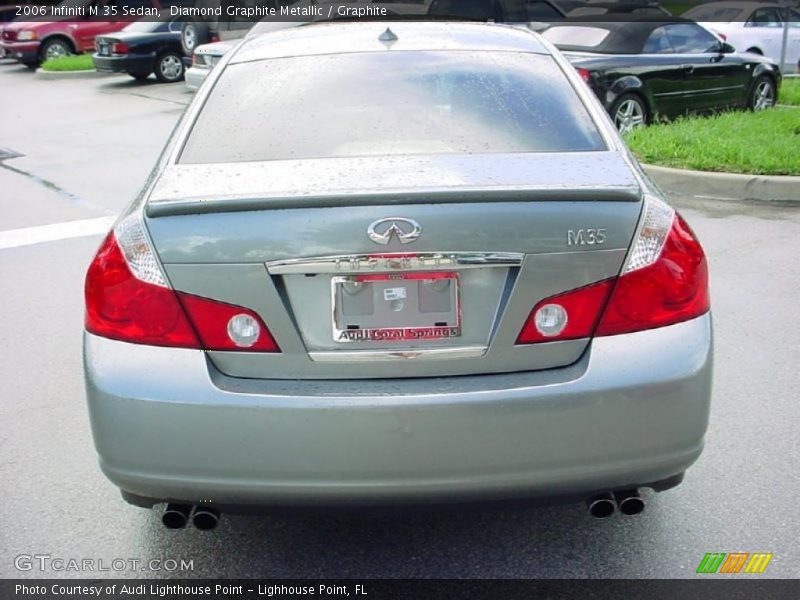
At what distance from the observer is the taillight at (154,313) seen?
269cm

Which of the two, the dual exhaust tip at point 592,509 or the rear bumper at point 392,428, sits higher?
the rear bumper at point 392,428

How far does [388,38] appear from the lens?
4039 millimetres

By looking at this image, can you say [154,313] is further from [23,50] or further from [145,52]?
[23,50]

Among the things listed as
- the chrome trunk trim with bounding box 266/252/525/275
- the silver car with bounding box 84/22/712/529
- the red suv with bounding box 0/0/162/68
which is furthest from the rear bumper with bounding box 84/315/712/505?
the red suv with bounding box 0/0/162/68

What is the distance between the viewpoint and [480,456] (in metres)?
2.62

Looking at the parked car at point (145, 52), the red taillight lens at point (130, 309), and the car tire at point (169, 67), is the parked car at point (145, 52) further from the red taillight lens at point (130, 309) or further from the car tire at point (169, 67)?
the red taillight lens at point (130, 309)

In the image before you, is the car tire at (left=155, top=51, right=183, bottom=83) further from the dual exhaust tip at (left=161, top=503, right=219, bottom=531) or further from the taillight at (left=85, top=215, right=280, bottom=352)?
the dual exhaust tip at (left=161, top=503, right=219, bottom=531)

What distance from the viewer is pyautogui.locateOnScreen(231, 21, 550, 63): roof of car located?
156 inches

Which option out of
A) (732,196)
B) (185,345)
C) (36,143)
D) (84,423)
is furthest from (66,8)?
(185,345)

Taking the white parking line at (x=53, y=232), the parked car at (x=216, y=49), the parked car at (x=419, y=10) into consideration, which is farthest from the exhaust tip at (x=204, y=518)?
the parked car at (x=216, y=49)

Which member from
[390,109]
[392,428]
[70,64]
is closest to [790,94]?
[390,109]

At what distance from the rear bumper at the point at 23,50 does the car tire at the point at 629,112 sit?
58.9 feet

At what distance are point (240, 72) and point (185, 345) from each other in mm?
1512

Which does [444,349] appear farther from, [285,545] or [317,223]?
[285,545]
